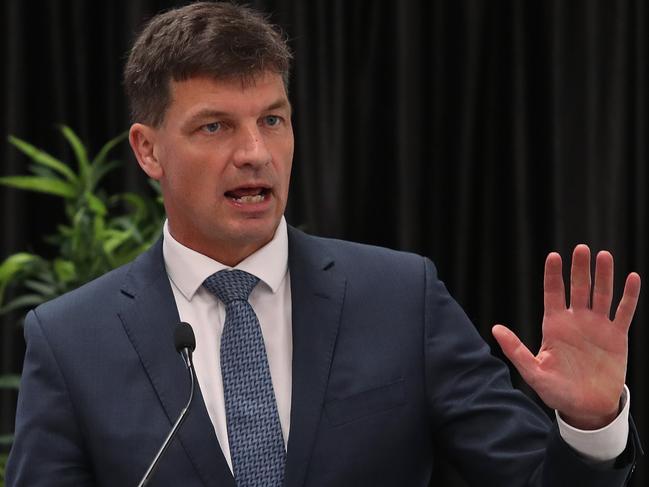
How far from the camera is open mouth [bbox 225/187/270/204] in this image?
2012 mm

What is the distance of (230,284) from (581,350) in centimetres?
61

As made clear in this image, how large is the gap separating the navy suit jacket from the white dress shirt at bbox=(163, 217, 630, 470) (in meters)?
0.03

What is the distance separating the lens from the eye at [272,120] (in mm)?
2045

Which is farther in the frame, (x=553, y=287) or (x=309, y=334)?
(x=309, y=334)

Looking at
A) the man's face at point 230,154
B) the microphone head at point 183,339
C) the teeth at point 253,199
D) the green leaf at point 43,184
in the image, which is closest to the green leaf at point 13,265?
the green leaf at point 43,184

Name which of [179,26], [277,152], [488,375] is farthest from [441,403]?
[179,26]

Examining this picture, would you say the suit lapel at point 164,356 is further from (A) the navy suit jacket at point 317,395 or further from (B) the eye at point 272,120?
(B) the eye at point 272,120

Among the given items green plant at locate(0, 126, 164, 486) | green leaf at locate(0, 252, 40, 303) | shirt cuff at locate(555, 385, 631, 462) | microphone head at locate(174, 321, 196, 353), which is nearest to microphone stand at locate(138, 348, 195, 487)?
microphone head at locate(174, 321, 196, 353)

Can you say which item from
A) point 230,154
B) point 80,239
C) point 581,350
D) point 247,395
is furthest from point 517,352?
point 80,239

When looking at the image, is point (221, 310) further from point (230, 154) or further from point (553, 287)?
point (553, 287)

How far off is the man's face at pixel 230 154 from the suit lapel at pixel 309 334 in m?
0.11

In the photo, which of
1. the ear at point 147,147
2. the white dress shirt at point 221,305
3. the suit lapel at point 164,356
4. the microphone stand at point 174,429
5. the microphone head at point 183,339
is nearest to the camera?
the microphone stand at point 174,429

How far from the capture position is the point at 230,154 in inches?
78.7

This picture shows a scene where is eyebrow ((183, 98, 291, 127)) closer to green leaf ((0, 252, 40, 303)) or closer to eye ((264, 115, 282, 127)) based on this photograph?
eye ((264, 115, 282, 127))
